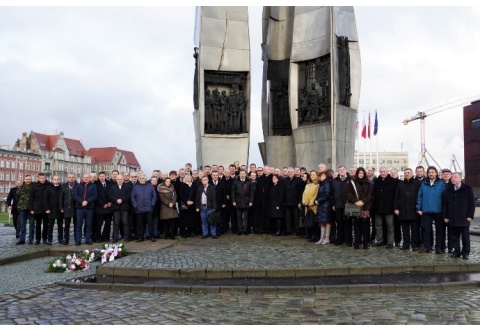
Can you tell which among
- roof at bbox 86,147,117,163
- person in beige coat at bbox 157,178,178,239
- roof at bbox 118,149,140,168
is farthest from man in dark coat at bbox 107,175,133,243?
roof at bbox 118,149,140,168

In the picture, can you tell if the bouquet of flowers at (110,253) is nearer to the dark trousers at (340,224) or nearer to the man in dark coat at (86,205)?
the man in dark coat at (86,205)

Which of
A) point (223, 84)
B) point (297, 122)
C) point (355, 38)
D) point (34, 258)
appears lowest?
point (34, 258)

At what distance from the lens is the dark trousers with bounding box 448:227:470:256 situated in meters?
9.37

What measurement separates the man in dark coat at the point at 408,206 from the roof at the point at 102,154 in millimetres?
98987

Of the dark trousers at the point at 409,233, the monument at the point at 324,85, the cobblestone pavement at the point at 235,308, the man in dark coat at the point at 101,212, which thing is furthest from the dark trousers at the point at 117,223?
the monument at the point at 324,85

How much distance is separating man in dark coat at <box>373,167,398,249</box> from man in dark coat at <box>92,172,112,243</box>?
6.18m

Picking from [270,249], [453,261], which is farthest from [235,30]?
Answer: [453,261]

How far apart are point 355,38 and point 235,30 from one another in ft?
13.7

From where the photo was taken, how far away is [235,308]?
5.89m

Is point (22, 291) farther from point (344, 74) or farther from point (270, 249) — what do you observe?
point (344, 74)

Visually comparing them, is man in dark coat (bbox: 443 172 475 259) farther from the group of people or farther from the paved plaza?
the paved plaza

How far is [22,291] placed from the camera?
22.9ft

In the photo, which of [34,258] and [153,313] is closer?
[153,313]

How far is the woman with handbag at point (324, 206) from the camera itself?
1131cm
